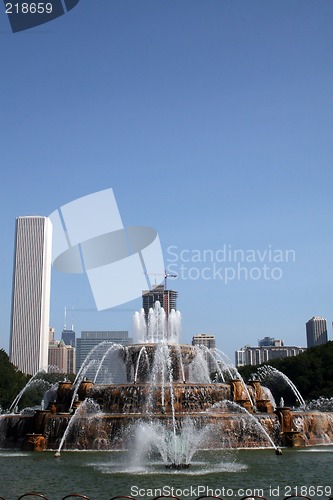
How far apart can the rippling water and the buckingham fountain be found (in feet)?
3.65

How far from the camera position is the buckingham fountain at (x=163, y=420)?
2477 centimetres

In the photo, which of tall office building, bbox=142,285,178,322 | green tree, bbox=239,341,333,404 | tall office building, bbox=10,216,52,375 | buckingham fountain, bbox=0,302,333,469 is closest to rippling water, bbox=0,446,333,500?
buckingham fountain, bbox=0,302,333,469

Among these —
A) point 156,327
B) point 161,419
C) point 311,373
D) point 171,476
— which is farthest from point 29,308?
point 171,476

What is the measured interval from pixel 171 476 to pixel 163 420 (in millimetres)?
8222

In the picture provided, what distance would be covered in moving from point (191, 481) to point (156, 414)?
9.92 m

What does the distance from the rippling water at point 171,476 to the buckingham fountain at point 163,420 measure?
1113mm

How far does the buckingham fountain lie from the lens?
975 inches

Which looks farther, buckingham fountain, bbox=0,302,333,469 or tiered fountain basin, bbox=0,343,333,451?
tiered fountain basin, bbox=0,343,333,451

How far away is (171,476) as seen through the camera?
17219mm

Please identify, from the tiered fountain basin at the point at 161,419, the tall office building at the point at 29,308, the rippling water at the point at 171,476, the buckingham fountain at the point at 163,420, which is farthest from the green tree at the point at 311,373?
the tall office building at the point at 29,308

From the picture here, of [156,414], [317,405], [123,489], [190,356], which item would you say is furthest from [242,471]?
[317,405]

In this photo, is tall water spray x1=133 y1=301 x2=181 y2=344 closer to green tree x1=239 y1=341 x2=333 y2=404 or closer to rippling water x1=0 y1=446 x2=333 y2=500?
rippling water x1=0 y1=446 x2=333 y2=500

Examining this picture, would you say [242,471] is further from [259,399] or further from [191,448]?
[259,399]

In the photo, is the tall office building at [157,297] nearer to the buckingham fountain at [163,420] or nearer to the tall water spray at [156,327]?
the tall water spray at [156,327]
